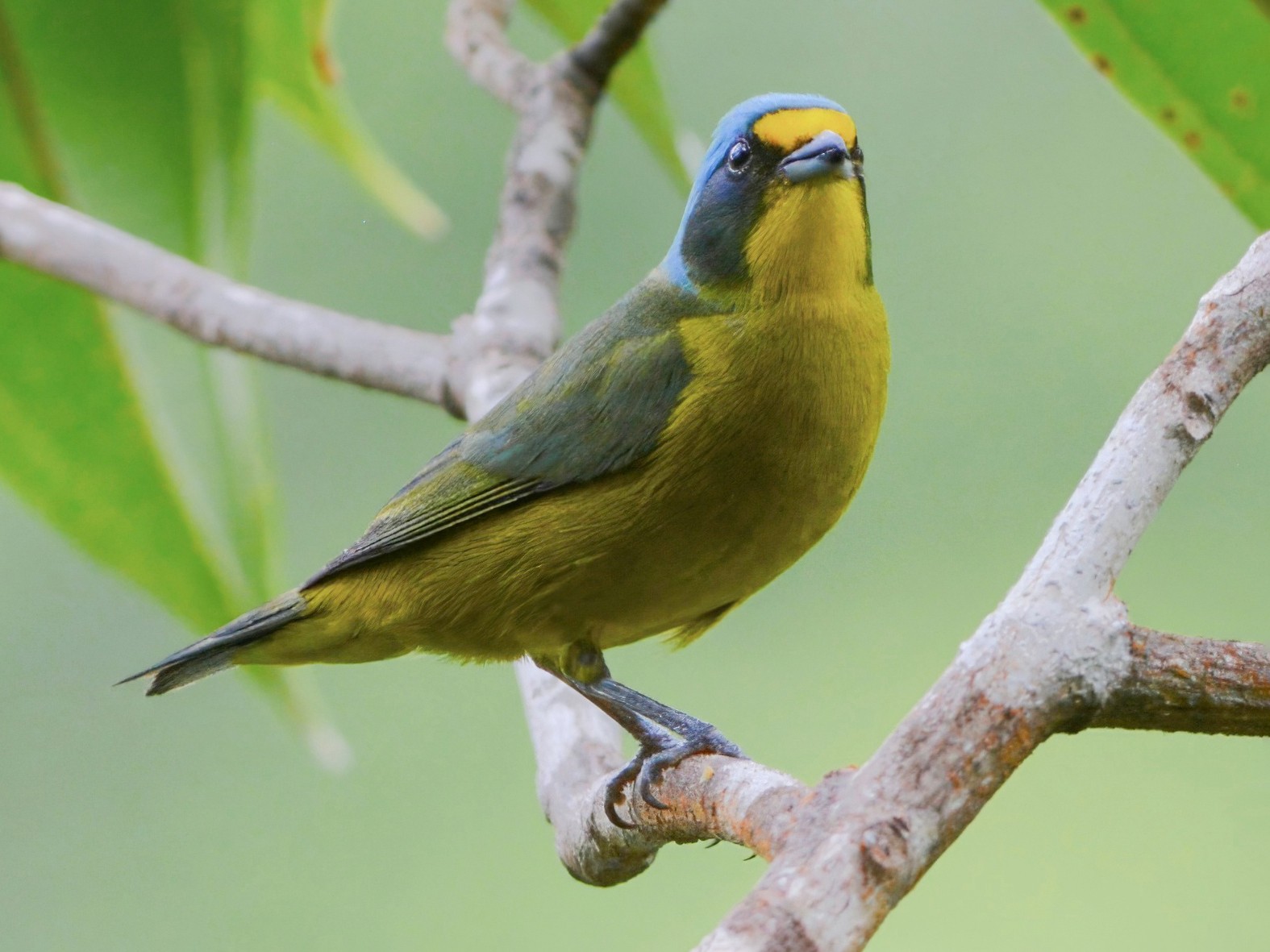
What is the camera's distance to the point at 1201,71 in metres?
1.62

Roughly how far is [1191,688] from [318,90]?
7.62 feet

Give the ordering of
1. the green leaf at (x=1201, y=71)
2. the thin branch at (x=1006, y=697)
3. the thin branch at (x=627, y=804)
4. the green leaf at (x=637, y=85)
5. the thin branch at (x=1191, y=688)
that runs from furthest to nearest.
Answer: the green leaf at (x=637, y=85), the green leaf at (x=1201, y=71), the thin branch at (x=627, y=804), the thin branch at (x=1191, y=688), the thin branch at (x=1006, y=697)

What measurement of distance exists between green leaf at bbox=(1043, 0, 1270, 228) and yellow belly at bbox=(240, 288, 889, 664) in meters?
0.44

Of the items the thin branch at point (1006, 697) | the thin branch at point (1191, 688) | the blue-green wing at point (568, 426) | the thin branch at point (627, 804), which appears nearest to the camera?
the thin branch at point (1006, 697)

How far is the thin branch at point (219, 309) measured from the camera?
8.38ft

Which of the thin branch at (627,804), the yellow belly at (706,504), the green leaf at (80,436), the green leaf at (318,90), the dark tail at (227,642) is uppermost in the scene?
the green leaf at (318,90)

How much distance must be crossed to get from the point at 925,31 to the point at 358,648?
2279 mm

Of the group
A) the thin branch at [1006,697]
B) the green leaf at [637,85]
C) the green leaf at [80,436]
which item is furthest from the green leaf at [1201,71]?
the green leaf at [80,436]

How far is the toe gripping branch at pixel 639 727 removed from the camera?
5.50ft

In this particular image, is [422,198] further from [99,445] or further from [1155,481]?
[1155,481]

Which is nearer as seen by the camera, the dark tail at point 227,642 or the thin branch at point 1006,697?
the thin branch at point 1006,697

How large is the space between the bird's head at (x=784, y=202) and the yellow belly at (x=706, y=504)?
54 mm

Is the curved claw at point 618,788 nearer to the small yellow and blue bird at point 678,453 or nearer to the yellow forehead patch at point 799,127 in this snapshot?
the small yellow and blue bird at point 678,453

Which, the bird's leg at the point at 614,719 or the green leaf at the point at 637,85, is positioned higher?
the green leaf at the point at 637,85
